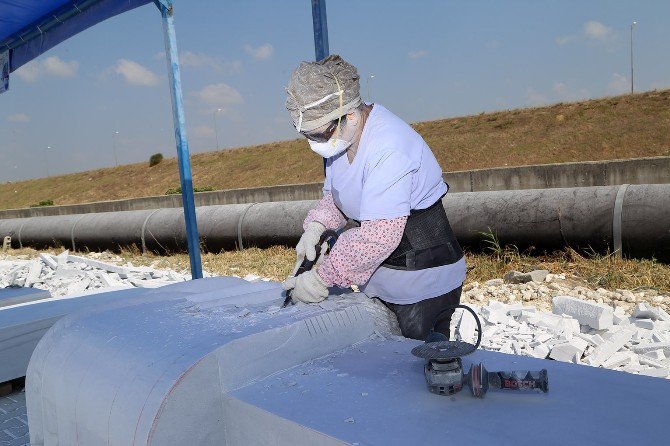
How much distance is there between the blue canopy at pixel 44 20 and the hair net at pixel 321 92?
130 inches

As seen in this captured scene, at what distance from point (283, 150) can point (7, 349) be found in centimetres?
2075

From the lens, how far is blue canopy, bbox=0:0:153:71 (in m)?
5.00

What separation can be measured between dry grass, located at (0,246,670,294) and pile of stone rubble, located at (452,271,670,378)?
0.22 m

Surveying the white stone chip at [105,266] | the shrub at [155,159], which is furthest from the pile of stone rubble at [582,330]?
the shrub at [155,159]

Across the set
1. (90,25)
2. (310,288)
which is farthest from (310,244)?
(90,25)

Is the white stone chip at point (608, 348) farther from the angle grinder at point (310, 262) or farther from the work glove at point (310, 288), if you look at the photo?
the work glove at point (310, 288)

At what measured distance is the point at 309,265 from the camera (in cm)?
244

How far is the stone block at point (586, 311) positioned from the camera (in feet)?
13.4

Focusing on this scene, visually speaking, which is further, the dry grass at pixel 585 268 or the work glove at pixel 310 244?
the dry grass at pixel 585 268

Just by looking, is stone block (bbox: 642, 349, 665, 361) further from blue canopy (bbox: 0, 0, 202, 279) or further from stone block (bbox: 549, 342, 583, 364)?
blue canopy (bbox: 0, 0, 202, 279)

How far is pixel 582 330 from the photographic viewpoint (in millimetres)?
4230

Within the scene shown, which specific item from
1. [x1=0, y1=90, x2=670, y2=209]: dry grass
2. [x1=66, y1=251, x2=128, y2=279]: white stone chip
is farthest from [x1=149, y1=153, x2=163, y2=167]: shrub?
[x1=66, y1=251, x2=128, y2=279]: white stone chip

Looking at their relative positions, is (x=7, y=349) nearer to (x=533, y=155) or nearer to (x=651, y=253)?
(x=651, y=253)

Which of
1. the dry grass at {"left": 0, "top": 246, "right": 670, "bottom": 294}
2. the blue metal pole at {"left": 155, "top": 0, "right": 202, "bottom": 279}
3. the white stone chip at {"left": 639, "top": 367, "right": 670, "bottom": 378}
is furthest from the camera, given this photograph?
the dry grass at {"left": 0, "top": 246, "right": 670, "bottom": 294}
